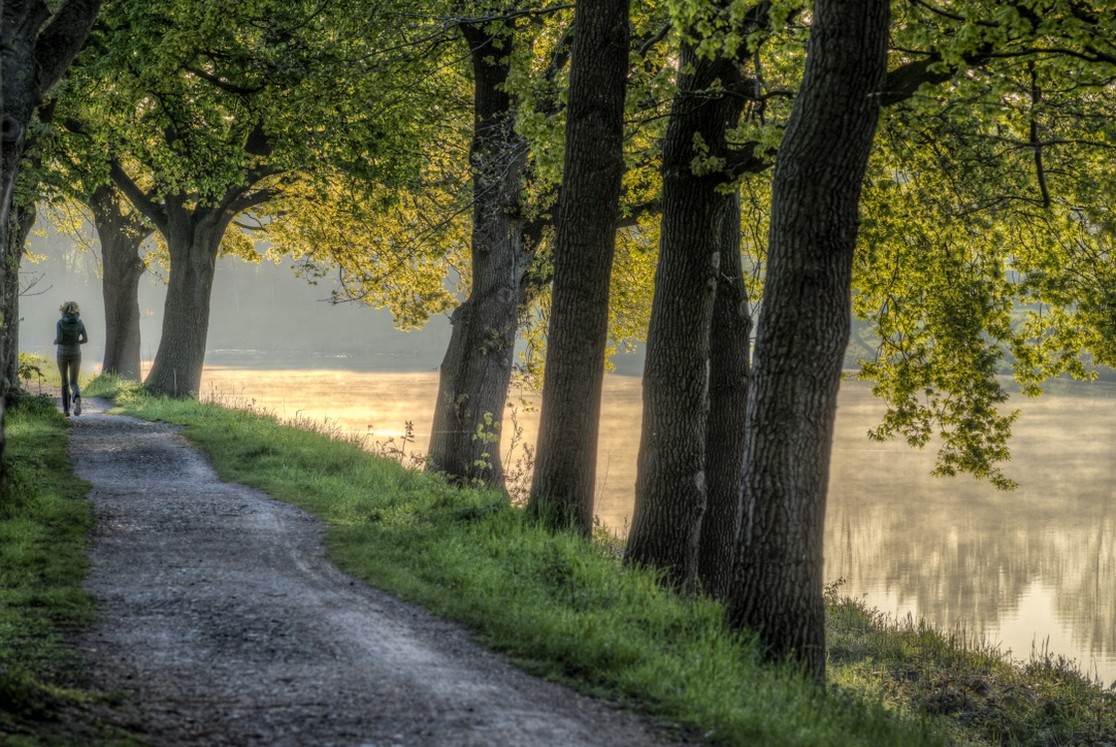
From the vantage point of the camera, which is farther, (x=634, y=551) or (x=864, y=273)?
(x=864, y=273)

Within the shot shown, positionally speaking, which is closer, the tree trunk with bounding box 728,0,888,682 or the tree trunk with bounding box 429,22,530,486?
the tree trunk with bounding box 728,0,888,682

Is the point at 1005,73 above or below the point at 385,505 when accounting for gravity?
above

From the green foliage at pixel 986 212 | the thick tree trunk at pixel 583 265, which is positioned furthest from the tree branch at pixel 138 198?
the thick tree trunk at pixel 583 265

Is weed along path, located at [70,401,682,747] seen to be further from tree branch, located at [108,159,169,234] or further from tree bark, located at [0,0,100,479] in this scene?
tree branch, located at [108,159,169,234]

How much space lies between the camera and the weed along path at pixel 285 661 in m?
5.49

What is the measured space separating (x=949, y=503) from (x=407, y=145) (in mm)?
18580

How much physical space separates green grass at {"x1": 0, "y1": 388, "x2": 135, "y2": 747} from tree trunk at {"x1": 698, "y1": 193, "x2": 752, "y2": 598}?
23.2 feet

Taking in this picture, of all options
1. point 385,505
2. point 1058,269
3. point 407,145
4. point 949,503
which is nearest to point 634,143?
point 407,145

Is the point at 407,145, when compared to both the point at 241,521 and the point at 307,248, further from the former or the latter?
the point at 307,248

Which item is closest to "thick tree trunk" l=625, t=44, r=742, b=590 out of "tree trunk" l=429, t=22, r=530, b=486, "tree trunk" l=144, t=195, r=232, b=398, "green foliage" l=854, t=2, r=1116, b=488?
"green foliage" l=854, t=2, r=1116, b=488

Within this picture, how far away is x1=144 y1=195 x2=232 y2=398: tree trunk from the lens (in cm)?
2647

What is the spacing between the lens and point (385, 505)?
12.8 meters

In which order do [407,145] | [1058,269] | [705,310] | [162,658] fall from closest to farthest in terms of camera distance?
[162,658]
[705,310]
[1058,269]
[407,145]

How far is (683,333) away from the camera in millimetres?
11461
